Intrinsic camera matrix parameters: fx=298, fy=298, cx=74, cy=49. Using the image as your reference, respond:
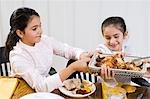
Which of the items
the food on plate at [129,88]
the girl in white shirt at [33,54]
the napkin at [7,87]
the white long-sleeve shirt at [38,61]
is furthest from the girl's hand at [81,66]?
the napkin at [7,87]

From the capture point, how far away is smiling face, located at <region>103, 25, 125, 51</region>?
1.85 m

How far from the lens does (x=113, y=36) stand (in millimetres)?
1863

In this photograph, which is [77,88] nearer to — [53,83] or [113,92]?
[53,83]

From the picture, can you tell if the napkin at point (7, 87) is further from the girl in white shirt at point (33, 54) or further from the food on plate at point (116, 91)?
the food on plate at point (116, 91)

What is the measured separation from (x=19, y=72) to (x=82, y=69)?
1.12ft

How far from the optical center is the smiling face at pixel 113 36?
1854mm

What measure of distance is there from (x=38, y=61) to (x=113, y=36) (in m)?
0.49

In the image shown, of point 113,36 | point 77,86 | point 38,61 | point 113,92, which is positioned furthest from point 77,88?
point 113,36

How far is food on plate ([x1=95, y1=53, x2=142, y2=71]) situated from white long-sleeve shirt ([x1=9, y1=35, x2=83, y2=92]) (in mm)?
250

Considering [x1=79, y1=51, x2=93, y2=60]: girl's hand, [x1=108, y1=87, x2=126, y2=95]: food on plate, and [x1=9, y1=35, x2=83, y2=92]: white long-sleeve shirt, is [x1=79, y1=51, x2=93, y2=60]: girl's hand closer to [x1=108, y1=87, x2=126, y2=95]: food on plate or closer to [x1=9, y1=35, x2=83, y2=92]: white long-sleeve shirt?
[x1=9, y1=35, x2=83, y2=92]: white long-sleeve shirt

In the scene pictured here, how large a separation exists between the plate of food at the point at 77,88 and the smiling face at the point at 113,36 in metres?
0.38

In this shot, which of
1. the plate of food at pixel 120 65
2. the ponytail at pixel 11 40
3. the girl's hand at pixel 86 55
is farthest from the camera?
the ponytail at pixel 11 40

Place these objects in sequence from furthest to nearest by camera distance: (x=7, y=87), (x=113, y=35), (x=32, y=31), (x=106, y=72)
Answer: (x=113, y=35)
(x=32, y=31)
(x=7, y=87)
(x=106, y=72)

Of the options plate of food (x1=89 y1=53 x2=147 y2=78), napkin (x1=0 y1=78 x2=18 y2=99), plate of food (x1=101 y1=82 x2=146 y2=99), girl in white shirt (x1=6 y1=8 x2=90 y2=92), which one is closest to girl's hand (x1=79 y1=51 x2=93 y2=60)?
girl in white shirt (x1=6 y1=8 x2=90 y2=92)
